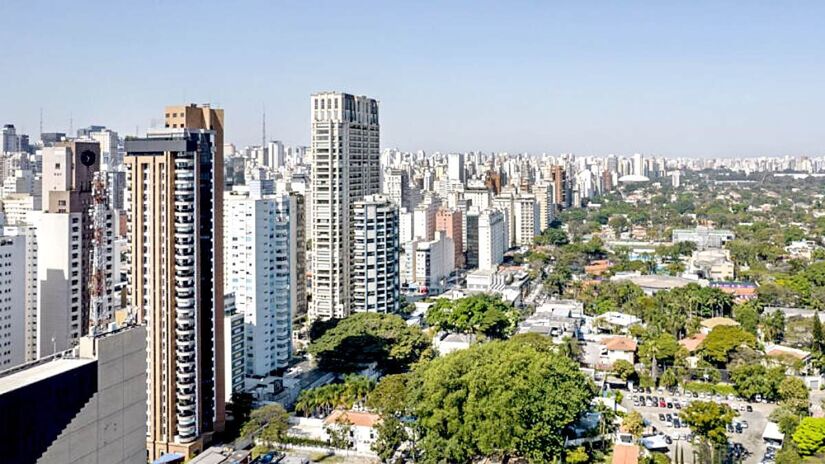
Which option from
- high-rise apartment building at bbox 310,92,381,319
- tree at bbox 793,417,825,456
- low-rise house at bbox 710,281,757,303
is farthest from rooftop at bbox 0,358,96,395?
low-rise house at bbox 710,281,757,303

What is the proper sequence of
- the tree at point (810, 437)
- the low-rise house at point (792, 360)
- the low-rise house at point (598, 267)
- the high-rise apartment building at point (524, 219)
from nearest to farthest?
the tree at point (810, 437) < the low-rise house at point (792, 360) < the low-rise house at point (598, 267) < the high-rise apartment building at point (524, 219)

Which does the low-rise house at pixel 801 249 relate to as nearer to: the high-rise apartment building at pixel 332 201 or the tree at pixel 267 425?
the high-rise apartment building at pixel 332 201

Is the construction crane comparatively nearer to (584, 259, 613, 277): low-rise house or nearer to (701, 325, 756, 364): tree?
(701, 325, 756, 364): tree

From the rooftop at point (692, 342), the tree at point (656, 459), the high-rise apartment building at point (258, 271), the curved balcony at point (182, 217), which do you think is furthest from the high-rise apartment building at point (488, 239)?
the curved balcony at point (182, 217)

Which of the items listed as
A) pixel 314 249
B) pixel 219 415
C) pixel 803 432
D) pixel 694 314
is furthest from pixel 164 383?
pixel 694 314

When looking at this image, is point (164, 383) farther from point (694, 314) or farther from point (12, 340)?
point (694, 314)
